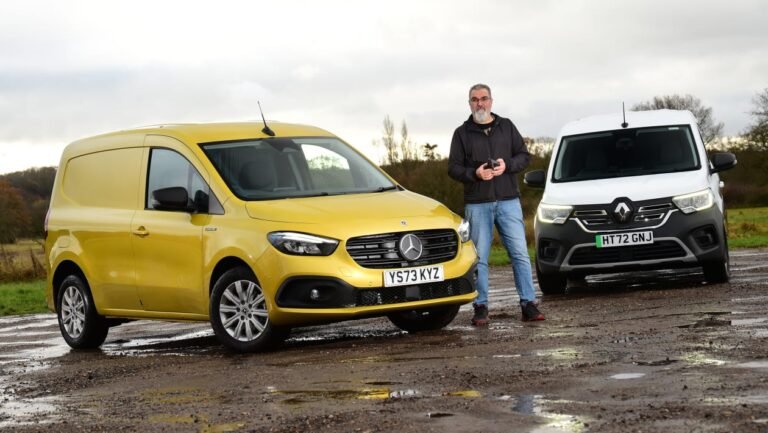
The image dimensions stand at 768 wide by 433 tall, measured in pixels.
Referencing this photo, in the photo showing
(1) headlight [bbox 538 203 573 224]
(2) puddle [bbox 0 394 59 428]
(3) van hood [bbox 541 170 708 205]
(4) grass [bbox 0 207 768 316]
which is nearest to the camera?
(2) puddle [bbox 0 394 59 428]

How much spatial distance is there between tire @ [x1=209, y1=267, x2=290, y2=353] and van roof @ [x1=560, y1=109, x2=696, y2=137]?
21.1 ft

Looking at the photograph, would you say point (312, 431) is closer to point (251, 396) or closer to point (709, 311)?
point (251, 396)

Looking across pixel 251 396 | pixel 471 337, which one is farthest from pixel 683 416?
pixel 471 337

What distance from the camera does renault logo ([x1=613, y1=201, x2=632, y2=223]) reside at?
14.0 meters

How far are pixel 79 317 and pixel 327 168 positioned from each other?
2991 mm

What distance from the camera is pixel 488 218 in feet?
38.0

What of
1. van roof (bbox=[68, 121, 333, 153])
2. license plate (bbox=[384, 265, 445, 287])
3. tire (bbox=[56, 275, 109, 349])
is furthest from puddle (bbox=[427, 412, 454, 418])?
tire (bbox=[56, 275, 109, 349])

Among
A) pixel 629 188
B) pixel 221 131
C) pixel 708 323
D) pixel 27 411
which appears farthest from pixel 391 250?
pixel 629 188

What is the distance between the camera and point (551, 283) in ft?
48.7

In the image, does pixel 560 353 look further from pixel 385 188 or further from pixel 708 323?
pixel 385 188

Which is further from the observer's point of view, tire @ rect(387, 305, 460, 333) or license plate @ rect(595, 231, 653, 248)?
license plate @ rect(595, 231, 653, 248)

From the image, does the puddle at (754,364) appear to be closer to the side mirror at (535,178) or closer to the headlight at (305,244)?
the headlight at (305,244)

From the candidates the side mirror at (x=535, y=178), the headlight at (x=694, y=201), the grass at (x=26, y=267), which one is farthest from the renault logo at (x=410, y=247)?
the grass at (x=26, y=267)

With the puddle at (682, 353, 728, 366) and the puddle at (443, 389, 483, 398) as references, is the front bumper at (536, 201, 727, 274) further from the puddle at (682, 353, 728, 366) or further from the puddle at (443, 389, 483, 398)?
the puddle at (443, 389, 483, 398)
